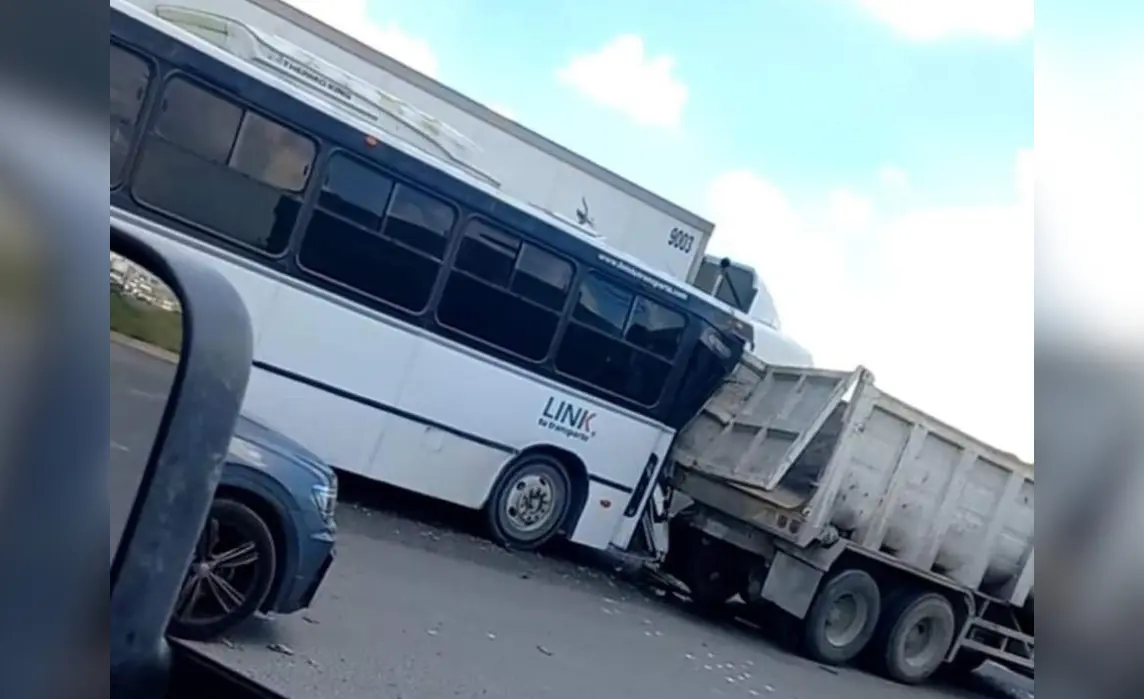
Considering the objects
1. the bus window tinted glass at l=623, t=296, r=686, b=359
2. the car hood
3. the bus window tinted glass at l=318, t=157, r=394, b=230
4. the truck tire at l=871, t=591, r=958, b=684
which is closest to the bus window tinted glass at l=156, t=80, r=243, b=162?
the bus window tinted glass at l=318, t=157, r=394, b=230

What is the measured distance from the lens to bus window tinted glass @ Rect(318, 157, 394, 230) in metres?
2.15

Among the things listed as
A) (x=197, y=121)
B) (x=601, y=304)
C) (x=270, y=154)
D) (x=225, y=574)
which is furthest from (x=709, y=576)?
(x=197, y=121)

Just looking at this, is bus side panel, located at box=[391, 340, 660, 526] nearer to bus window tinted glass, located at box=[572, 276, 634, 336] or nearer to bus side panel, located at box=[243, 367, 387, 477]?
bus side panel, located at box=[243, 367, 387, 477]

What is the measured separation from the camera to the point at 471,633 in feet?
5.86

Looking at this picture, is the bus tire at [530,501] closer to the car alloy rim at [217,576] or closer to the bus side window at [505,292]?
the bus side window at [505,292]

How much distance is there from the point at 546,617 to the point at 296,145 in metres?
1.13

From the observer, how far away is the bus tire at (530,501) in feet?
8.12

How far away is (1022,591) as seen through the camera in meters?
1.68

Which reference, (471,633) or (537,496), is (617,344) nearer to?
(537,496)

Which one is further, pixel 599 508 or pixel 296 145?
pixel 599 508
